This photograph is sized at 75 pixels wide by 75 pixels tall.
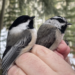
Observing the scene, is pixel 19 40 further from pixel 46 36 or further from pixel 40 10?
pixel 40 10

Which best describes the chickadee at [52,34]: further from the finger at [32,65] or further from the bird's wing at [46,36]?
the finger at [32,65]

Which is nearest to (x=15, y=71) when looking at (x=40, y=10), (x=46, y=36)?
(x=46, y=36)

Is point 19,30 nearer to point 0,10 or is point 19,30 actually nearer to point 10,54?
point 10,54

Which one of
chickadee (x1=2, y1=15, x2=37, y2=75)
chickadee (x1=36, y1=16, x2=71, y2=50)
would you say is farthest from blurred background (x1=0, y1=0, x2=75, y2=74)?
chickadee (x1=2, y1=15, x2=37, y2=75)

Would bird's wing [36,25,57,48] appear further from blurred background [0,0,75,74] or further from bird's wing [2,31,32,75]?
blurred background [0,0,75,74]

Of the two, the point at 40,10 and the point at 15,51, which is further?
the point at 40,10

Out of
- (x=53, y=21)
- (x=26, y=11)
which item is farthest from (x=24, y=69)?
(x=26, y=11)
